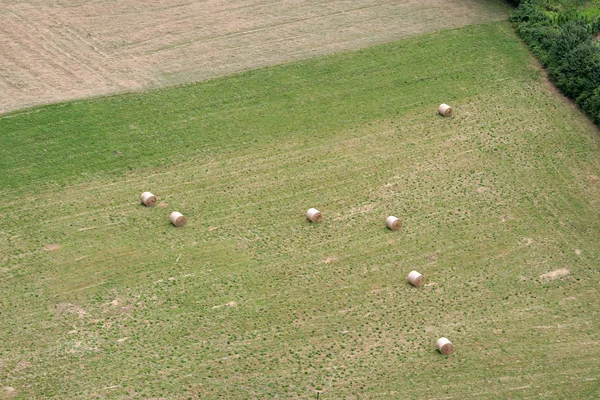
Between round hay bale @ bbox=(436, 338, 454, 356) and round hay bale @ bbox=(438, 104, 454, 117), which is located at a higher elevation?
round hay bale @ bbox=(438, 104, 454, 117)

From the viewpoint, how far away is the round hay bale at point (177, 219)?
44906mm

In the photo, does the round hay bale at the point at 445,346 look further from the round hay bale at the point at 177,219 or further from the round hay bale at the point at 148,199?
the round hay bale at the point at 148,199

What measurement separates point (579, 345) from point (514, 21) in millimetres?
30044

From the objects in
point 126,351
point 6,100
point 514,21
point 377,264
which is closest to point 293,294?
point 377,264

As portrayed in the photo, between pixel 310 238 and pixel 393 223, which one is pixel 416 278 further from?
pixel 310 238

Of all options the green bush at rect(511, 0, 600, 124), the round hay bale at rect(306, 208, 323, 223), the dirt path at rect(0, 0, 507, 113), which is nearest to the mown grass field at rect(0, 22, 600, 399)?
the round hay bale at rect(306, 208, 323, 223)

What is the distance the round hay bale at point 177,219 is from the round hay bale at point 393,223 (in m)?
10.3

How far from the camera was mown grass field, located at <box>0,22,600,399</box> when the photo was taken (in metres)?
38.4

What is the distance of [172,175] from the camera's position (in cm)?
4862

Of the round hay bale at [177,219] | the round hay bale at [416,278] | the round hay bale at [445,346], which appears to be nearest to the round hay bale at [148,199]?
the round hay bale at [177,219]

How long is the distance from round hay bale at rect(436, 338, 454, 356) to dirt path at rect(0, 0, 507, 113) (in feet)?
81.7

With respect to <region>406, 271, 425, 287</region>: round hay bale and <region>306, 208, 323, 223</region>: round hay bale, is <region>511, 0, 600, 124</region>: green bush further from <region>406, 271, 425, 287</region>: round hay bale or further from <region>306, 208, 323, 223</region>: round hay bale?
<region>306, 208, 323, 223</region>: round hay bale

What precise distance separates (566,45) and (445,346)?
27.7 m

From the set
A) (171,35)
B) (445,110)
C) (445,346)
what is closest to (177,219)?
(445,346)
